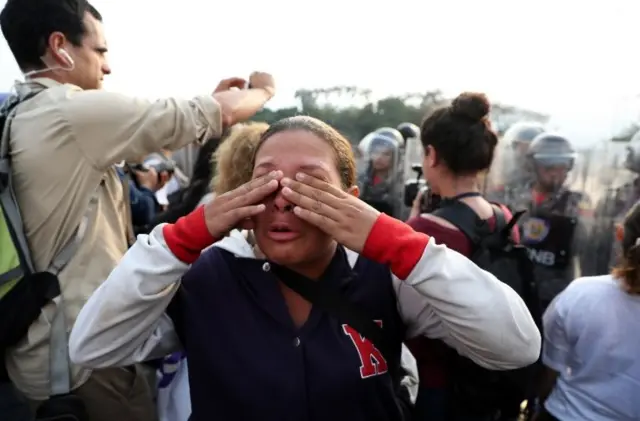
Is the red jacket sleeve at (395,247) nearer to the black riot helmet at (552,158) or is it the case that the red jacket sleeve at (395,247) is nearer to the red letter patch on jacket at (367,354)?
the red letter patch on jacket at (367,354)

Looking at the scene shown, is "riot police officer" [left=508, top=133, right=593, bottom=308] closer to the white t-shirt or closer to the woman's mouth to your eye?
the white t-shirt

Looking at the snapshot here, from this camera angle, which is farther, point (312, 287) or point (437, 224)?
point (437, 224)

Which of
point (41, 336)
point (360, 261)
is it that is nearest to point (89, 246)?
point (41, 336)

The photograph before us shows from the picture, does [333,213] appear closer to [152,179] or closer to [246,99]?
[246,99]

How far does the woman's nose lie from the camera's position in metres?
1.27

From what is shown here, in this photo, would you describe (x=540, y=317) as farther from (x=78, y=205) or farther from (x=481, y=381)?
(x=78, y=205)

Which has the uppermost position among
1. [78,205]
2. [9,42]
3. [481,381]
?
[9,42]

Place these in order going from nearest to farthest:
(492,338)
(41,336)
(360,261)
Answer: (492,338) → (360,261) → (41,336)

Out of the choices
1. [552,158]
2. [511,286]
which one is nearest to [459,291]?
[511,286]

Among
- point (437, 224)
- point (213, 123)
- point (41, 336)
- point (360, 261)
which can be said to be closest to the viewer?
point (360, 261)

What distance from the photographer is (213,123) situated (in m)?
2.08

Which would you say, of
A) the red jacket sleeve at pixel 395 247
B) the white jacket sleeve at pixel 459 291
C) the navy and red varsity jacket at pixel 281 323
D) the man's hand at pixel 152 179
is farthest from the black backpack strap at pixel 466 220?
the man's hand at pixel 152 179

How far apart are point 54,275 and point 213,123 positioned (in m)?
0.80

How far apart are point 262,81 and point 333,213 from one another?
4.09 feet
